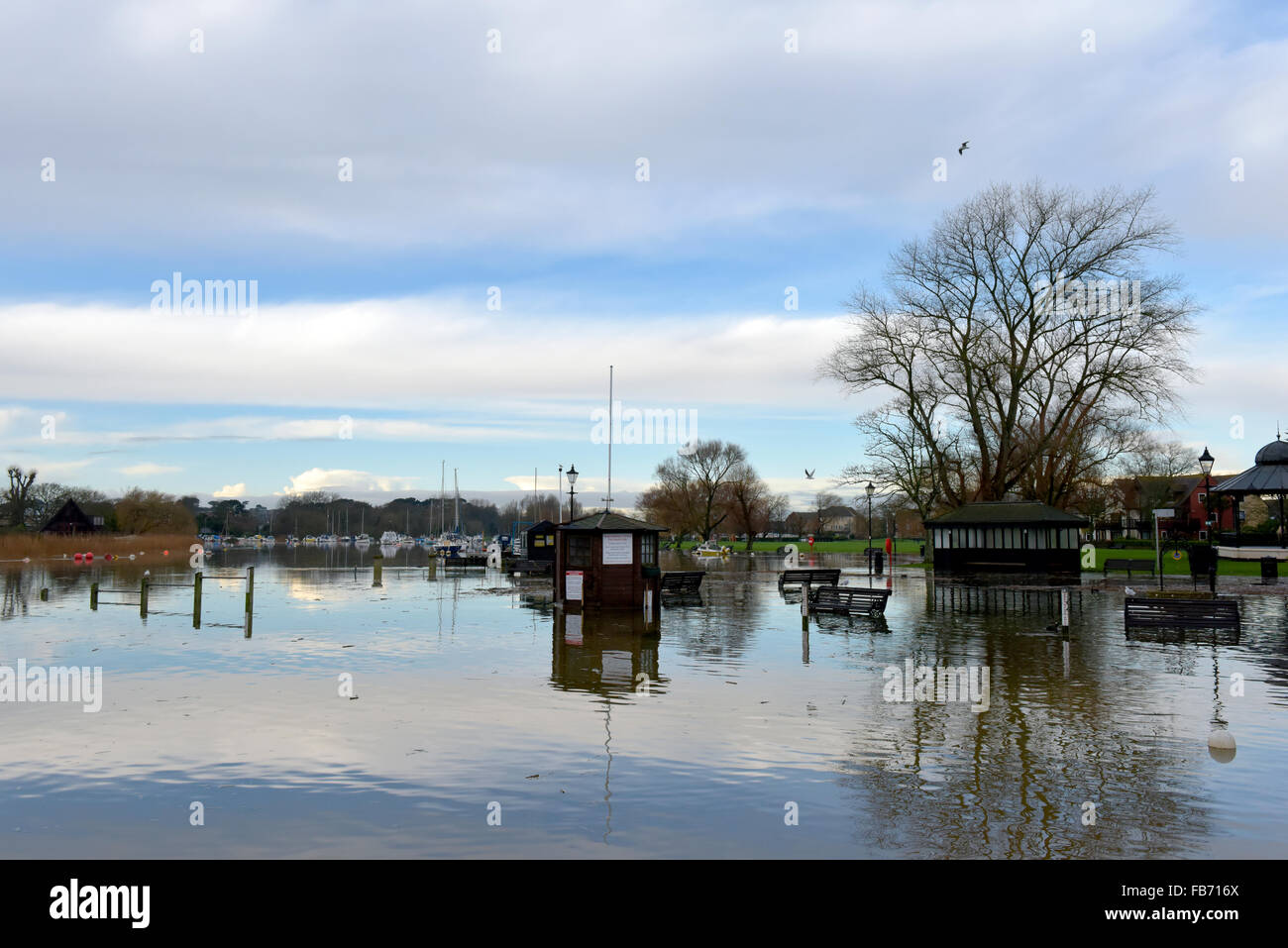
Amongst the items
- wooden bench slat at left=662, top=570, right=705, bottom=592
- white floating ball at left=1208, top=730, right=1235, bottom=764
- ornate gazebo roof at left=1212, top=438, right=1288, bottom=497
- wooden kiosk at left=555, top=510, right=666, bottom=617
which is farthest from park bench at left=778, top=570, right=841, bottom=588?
ornate gazebo roof at left=1212, top=438, right=1288, bottom=497

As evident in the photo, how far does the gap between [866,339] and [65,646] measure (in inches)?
1783

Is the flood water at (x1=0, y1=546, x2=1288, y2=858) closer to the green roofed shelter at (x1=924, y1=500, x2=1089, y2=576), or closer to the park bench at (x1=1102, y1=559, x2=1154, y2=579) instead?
A: the park bench at (x1=1102, y1=559, x2=1154, y2=579)

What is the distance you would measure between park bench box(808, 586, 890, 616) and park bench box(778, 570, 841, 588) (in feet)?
11.8

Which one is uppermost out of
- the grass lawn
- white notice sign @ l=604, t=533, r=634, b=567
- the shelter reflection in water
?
white notice sign @ l=604, t=533, r=634, b=567

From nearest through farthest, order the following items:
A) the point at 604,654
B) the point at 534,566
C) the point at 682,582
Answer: the point at 604,654 < the point at 682,582 < the point at 534,566

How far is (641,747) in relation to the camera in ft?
39.4

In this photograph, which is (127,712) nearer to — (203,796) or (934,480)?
(203,796)

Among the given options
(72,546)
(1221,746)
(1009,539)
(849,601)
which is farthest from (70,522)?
(1221,746)

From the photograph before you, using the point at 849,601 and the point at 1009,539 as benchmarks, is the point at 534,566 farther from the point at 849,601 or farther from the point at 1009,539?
the point at 849,601

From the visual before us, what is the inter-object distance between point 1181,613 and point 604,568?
15.5 metres

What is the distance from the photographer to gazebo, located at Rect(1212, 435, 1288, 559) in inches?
2018
